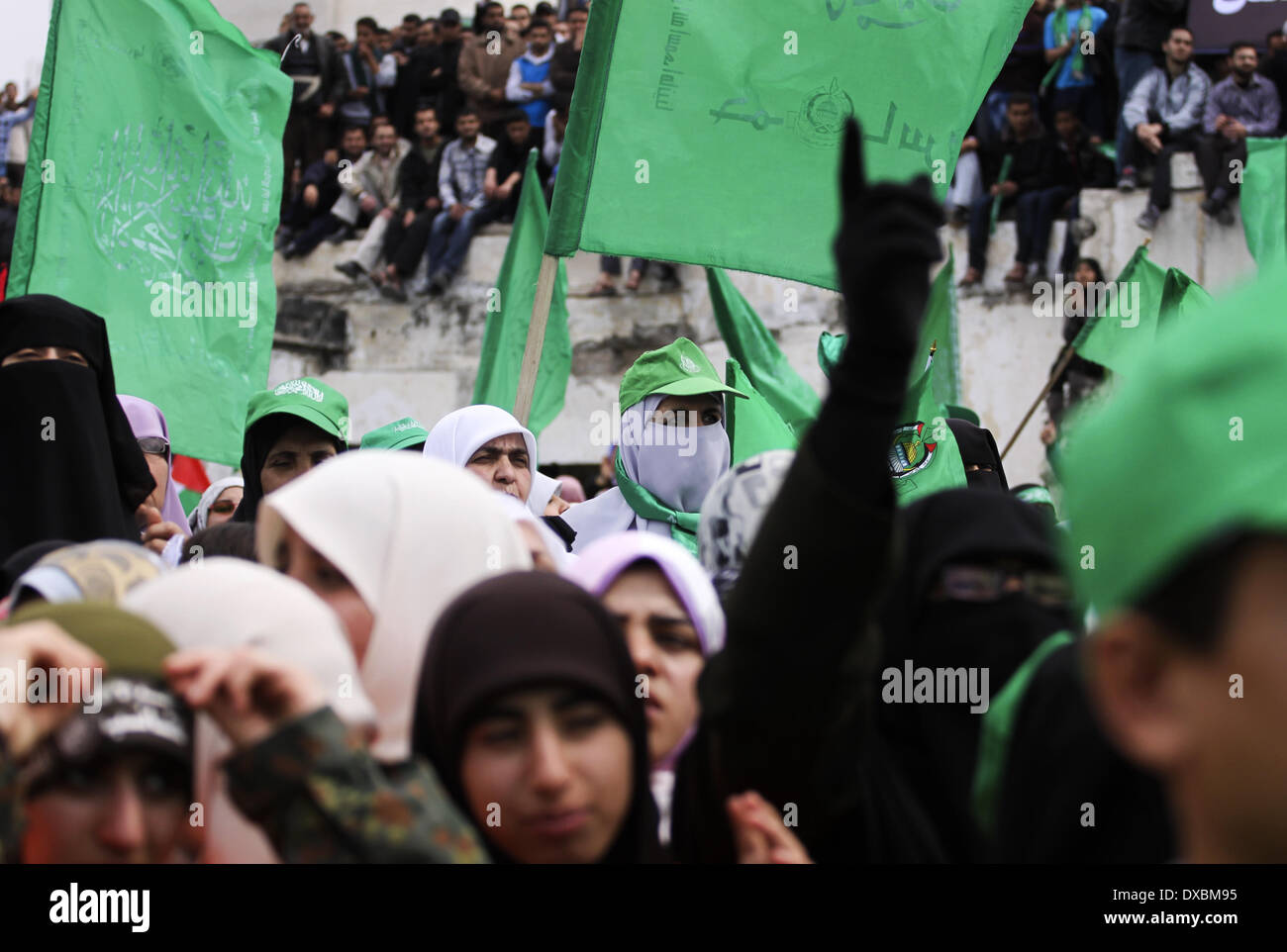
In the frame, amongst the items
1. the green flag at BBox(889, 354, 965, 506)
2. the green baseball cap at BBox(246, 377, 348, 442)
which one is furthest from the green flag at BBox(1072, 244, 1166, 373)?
the green baseball cap at BBox(246, 377, 348, 442)

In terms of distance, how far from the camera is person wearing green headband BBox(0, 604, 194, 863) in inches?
56.3

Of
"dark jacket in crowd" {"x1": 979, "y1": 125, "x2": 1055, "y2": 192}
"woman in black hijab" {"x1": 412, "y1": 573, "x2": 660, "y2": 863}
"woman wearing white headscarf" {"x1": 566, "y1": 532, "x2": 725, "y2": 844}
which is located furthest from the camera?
"dark jacket in crowd" {"x1": 979, "y1": 125, "x2": 1055, "y2": 192}

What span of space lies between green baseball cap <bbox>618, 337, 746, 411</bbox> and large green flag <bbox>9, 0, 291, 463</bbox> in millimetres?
1491

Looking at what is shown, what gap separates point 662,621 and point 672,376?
8.26ft

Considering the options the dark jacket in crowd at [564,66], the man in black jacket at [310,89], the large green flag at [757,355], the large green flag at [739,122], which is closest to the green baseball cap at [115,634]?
the large green flag at [739,122]

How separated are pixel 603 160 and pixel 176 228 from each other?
1.78 metres

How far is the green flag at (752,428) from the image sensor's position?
4.77 m

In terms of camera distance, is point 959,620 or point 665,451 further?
point 665,451

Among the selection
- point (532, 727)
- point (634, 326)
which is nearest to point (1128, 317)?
point (532, 727)

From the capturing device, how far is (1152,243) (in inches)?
440

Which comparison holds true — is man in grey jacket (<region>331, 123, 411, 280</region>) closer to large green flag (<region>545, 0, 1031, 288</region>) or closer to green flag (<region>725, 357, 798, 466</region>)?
green flag (<region>725, 357, 798, 466</region>)

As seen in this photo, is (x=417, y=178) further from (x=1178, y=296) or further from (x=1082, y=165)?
(x=1178, y=296)

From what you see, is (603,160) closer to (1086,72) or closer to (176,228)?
(176,228)

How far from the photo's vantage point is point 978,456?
15.7 ft
